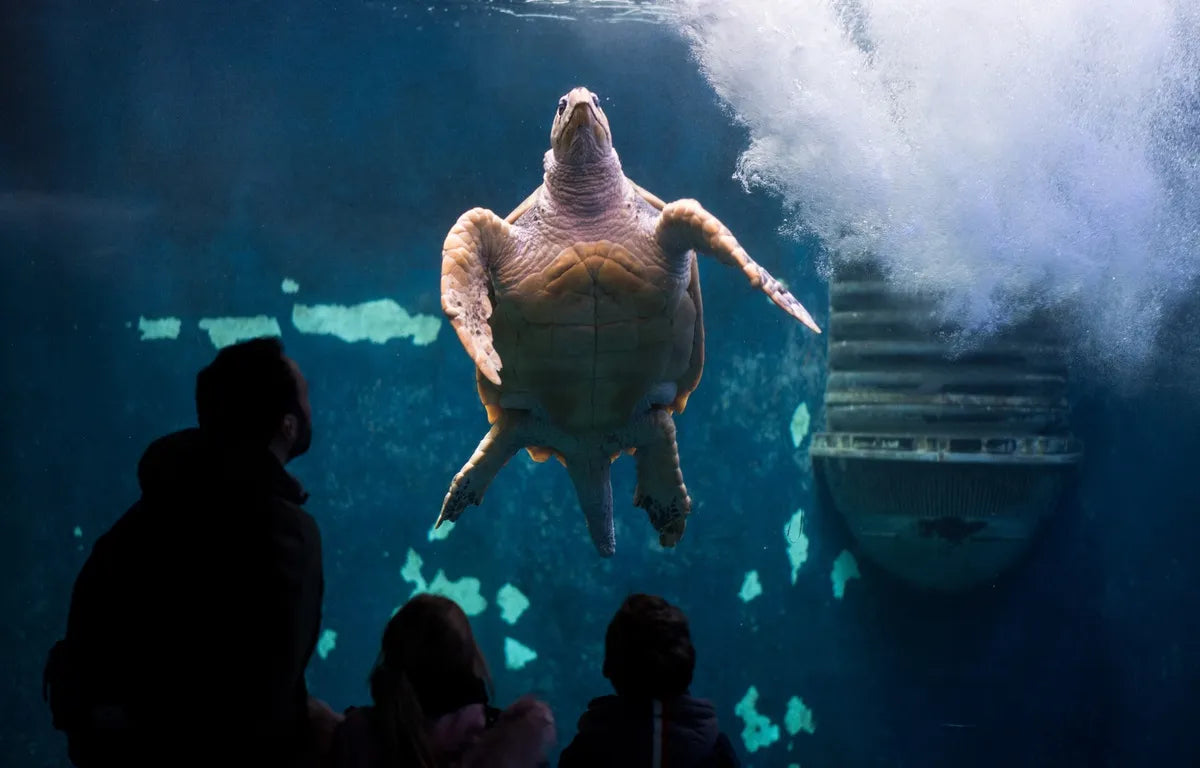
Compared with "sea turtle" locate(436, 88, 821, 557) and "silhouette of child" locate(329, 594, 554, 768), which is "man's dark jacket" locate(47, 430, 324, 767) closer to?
"silhouette of child" locate(329, 594, 554, 768)

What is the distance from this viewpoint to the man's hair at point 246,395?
4.86 ft

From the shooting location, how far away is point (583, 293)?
3.06 m

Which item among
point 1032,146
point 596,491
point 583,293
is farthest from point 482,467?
point 1032,146

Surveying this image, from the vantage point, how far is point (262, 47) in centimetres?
632

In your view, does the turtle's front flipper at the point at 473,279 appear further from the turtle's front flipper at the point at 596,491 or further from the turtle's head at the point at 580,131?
the turtle's front flipper at the point at 596,491

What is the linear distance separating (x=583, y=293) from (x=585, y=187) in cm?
42

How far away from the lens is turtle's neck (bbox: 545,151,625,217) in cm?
311

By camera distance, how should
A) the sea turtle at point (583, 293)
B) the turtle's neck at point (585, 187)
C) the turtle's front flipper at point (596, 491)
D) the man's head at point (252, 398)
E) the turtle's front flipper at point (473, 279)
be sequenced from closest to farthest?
the man's head at point (252, 398)
the turtle's front flipper at point (473, 279)
the sea turtle at point (583, 293)
the turtle's neck at point (585, 187)
the turtle's front flipper at point (596, 491)

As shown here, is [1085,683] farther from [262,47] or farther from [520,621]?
[262,47]

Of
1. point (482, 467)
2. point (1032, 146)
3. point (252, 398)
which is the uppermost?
point (1032, 146)

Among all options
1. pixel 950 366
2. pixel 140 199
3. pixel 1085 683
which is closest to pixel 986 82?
pixel 950 366

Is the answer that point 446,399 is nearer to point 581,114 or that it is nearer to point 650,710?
point 581,114

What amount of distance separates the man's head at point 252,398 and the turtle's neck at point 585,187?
1.77m

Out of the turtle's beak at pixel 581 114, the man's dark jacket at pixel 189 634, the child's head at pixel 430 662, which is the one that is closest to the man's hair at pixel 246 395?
the man's dark jacket at pixel 189 634
